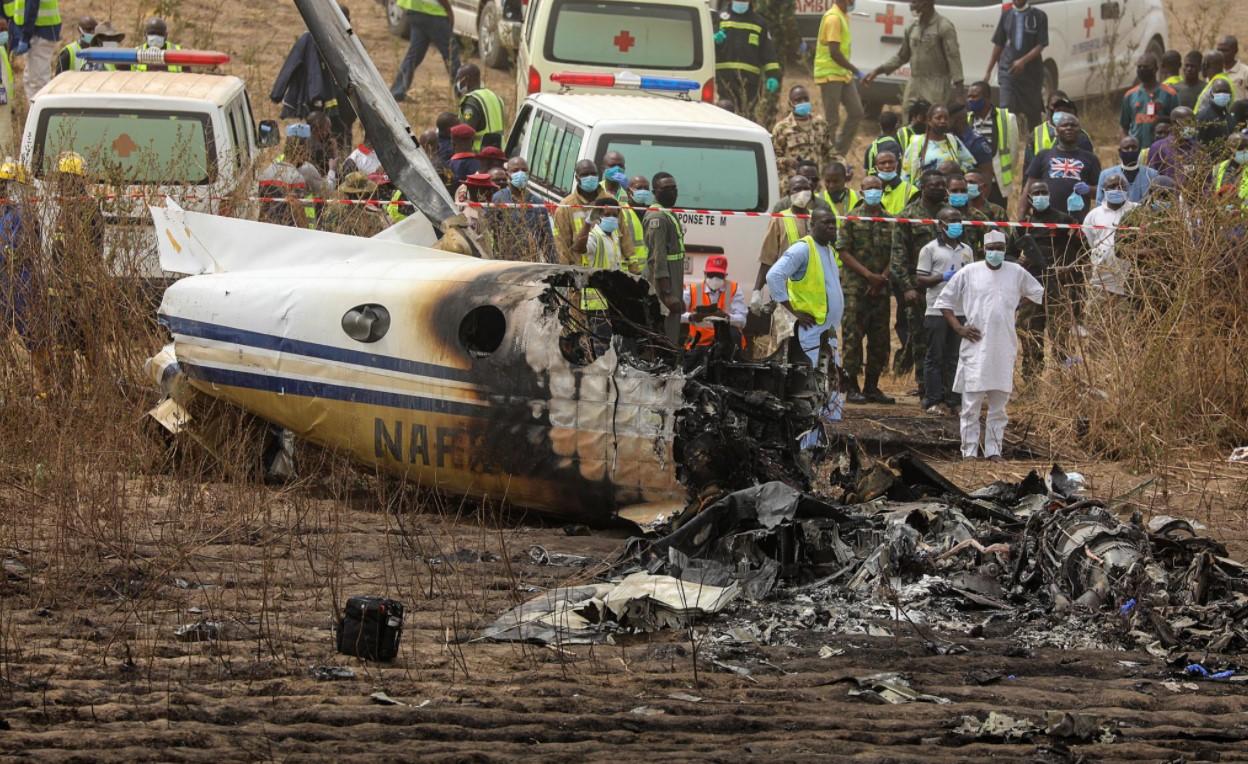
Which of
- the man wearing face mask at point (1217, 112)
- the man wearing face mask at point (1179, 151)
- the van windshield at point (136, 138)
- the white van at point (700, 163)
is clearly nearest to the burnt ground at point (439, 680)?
the van windshield at point (136, 138)

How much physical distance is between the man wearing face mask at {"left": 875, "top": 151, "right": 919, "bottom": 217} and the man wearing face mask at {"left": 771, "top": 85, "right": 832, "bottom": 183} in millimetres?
1923

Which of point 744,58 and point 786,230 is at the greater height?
point 744,58

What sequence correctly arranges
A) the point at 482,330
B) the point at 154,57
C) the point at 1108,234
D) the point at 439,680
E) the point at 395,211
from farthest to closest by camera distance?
the point at 154,57 < the point at 395,211 < the point at 1108,234 < the point at 482,330 < the point at 439,680

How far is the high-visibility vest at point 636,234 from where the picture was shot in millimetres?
15031

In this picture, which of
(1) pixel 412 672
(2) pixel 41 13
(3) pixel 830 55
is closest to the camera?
(1) pixel 412 672

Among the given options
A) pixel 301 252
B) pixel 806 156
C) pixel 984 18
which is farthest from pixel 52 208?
pixel 984 18

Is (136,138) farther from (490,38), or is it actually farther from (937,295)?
(490,38)

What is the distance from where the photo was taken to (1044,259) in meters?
16.0

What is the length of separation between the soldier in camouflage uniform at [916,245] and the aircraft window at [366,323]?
20.5ft

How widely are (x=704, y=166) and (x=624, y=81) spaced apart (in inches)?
96.6

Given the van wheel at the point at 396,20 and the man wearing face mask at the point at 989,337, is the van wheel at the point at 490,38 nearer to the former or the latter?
the van wheel at the point at 396,20

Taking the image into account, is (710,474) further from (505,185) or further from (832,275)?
(505,185)

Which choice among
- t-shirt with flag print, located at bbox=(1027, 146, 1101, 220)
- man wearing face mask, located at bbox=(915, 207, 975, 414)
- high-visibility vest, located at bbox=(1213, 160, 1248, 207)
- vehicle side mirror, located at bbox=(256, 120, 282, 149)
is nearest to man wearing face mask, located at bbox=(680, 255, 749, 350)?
man wearing face mask, located at bbox=(915, 207, 975, 414)

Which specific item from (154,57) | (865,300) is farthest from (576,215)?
(154,57)
